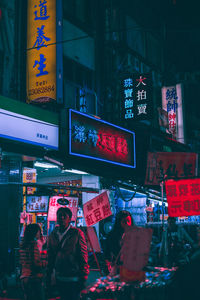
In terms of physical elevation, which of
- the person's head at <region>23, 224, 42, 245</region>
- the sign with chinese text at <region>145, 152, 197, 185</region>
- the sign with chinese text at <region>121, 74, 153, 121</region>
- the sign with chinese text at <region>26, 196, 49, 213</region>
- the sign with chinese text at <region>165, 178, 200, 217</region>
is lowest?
the person's head at <region>23, 224, 42, 245</region>

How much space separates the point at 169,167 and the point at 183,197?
82 cm

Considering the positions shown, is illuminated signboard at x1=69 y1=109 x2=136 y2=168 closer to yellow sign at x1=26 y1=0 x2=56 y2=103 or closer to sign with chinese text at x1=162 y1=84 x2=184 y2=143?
yellow sign at x1=26 y1=0 x2=56 y2=103

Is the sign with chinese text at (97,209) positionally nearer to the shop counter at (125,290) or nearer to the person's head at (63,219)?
the person's head at (63,219)

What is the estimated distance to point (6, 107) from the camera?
10555 mm

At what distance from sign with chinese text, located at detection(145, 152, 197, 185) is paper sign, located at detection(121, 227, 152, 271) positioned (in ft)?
10.8

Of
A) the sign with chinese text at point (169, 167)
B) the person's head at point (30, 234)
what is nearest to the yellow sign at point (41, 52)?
the sign with chinese text at point (169, 167)

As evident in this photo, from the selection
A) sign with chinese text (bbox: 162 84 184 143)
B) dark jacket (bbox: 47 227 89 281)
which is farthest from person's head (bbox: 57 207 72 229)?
sign with chinese text (bbox: 162 84 184 143)

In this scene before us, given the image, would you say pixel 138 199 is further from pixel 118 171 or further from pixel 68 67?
pixel 68 67

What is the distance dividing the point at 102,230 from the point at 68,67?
709cm

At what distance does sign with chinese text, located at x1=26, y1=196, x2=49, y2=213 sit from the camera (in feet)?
49.1

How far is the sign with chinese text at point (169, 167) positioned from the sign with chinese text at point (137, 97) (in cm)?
766

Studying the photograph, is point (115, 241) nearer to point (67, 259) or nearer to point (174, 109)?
point (67, 259)

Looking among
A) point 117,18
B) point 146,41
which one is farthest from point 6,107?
point 146,41

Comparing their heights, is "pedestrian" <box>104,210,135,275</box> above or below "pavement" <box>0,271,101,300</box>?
above
